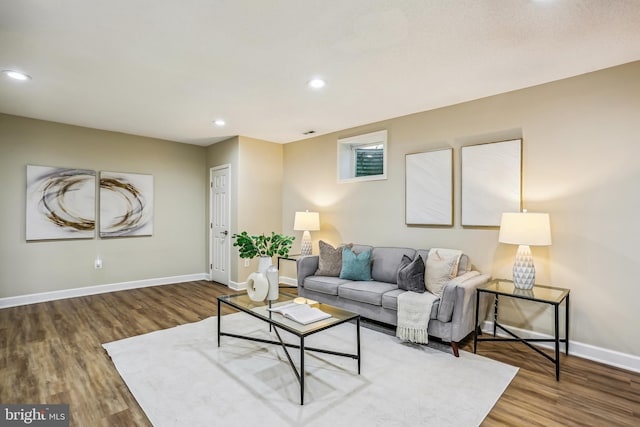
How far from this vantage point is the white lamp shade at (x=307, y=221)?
15.9 feet

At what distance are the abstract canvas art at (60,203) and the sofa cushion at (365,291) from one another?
397cm

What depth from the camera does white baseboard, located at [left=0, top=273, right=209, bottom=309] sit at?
4.22m

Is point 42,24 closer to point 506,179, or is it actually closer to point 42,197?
point 42,197

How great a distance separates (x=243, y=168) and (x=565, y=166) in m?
4.18

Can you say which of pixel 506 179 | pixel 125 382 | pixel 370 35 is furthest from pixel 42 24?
pixel 506 179

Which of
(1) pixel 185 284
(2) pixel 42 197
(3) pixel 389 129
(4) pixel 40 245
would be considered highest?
(3) pixel 389 129

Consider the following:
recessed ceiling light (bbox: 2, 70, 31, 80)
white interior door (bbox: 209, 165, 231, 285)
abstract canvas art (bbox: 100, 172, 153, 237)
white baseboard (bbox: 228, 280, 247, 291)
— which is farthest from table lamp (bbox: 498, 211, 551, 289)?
abstract canvas art (bbox: 100, 172, 153, 237)

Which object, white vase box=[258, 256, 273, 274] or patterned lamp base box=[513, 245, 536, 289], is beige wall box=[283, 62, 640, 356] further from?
white vase box=[258, 256, 273, 274]

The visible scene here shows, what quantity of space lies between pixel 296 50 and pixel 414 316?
8.07 feet

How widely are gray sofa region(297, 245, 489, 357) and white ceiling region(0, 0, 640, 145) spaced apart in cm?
179

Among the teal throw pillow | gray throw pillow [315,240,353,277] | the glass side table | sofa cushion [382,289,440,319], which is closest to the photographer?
the glass side table

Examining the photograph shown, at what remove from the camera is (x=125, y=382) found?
2355 millimetres

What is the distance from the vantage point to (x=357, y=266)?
3.75 m

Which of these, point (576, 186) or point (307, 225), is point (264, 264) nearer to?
point (307, 225)
